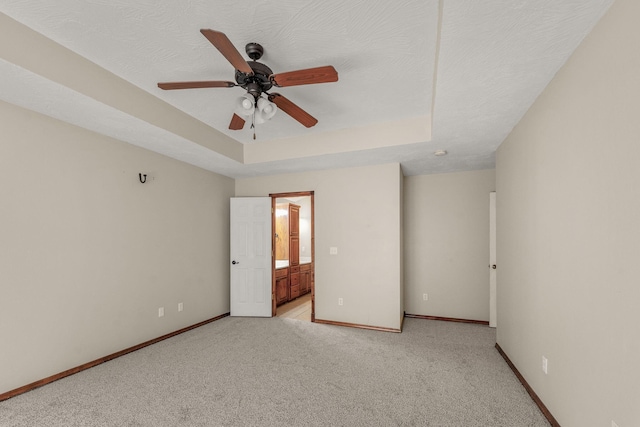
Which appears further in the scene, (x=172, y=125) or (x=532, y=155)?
(x=172, y=125)

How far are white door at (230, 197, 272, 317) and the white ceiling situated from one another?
1744mm

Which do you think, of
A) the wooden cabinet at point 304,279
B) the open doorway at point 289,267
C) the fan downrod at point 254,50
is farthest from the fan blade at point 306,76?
the wooden cabinet at point 304,279

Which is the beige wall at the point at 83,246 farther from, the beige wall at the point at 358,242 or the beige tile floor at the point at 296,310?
the beige wall at the point at 358,242

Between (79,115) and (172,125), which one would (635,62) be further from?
(79,115)

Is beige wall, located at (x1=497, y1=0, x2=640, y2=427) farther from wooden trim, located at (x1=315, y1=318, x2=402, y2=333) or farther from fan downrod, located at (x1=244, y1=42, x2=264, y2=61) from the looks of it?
fan downrod, located at (x1=244, y1=42, x2=264, y2=61)

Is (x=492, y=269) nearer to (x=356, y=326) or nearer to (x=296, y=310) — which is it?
(x=356, y=326)

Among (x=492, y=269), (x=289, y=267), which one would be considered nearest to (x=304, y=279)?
(x=289, y=267)

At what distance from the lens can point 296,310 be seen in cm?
527

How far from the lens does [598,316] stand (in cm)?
150

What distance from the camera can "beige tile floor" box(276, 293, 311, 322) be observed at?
191 inches

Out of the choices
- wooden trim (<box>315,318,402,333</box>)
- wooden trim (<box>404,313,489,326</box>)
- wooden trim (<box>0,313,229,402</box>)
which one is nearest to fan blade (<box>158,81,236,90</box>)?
wooden trim (<box>0,313,229,402</box>)

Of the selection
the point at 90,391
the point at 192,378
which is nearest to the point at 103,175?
the point at 90,391

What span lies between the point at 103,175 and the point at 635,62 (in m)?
4.15

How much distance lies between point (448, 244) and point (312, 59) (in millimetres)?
3727
